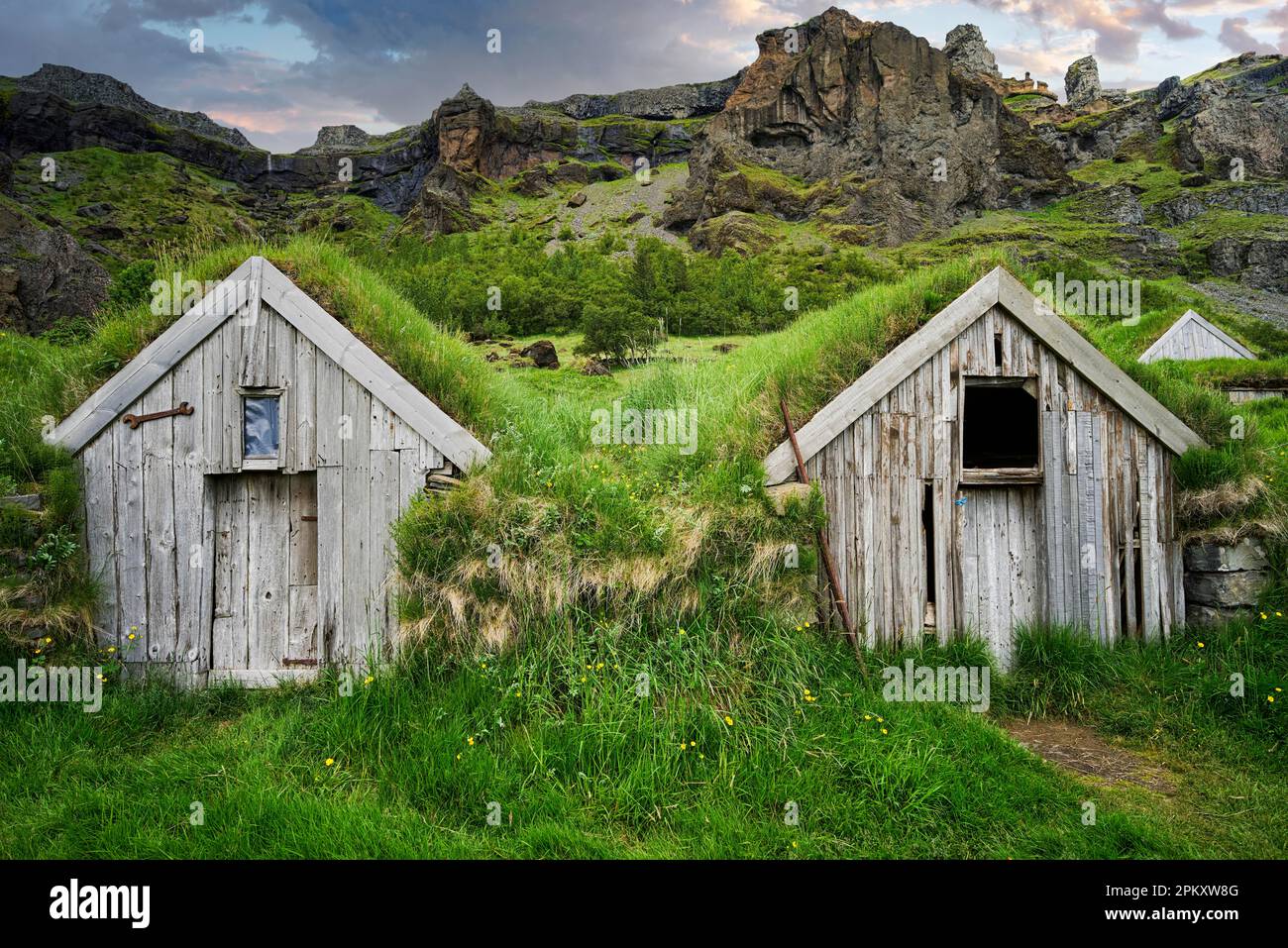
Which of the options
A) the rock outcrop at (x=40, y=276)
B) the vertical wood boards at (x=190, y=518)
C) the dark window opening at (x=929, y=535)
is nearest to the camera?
the vertical wood boards at (x=190, y=518)

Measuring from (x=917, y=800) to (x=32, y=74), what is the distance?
20094cm

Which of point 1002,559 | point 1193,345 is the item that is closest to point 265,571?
point 1002,559

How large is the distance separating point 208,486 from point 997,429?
9.59m

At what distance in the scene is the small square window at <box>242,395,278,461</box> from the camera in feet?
20.6

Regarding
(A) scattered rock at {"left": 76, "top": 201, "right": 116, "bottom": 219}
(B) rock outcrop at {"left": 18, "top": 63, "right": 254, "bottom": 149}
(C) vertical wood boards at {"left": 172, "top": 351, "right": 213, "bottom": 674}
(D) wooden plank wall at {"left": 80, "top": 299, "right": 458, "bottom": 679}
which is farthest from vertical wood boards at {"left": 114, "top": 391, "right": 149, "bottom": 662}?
(B) rock outcrop at {"left": 18, "top": 63, "right": 254, "bottom": 149}

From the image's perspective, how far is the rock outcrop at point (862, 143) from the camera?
86.1m

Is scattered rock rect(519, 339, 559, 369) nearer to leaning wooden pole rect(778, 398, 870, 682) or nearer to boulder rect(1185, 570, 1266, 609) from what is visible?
leaning wooden pole rect(778, 398, 870, 682)

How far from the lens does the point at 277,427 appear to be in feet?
20.6

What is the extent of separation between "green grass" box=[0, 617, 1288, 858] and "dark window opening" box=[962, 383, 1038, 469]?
3396 millimetres

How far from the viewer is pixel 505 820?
4500 mm

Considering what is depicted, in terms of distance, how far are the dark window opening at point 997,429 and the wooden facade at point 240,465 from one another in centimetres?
673

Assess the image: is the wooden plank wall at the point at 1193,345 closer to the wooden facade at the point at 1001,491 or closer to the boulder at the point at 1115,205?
the wooden facade at the point at 1001,491

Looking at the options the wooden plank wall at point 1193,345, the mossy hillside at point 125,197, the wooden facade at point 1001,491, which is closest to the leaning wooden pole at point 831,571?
the wooden facade at point 1001,491

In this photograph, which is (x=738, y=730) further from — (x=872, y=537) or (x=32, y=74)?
(x=32, y=74)
